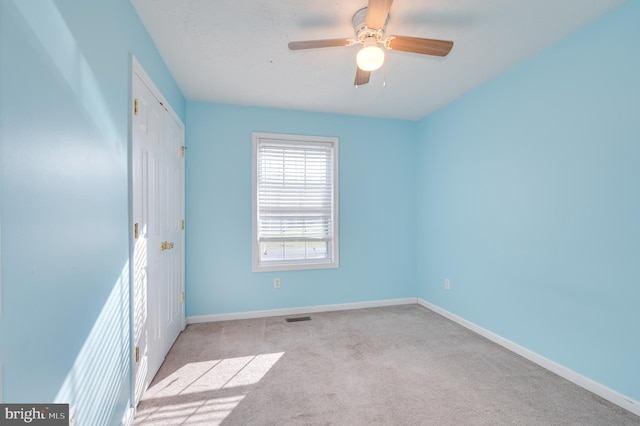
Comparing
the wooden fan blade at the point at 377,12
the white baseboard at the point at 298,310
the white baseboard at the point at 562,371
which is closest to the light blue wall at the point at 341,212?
the white baseboard at the point at 298,310

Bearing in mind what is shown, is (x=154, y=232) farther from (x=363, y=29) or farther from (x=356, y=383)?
(x=363, y=29)

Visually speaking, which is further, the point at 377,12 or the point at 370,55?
the point at 370,55

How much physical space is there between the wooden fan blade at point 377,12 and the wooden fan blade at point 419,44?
0.14 metres

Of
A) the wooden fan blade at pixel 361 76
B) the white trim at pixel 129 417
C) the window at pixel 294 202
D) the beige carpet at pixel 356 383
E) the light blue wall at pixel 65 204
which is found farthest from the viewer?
the window at pixel 294 202

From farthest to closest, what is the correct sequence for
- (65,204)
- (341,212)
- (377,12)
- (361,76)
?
(341,212) < (361,76) < (377,12) < (65,204)

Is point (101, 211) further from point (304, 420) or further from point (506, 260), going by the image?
point (506, 260)

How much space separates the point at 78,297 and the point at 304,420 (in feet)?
4.53

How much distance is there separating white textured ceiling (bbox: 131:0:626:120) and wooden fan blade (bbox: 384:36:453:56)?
0.79 feet

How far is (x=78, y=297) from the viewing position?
1122 mm

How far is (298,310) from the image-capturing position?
338 cm

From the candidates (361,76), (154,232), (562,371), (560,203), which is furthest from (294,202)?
(562,371)

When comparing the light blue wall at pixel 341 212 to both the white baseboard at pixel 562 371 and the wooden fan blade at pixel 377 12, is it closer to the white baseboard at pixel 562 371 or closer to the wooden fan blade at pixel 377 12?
Result: the white baseboard at pixel 562 371

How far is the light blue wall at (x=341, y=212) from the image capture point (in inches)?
123

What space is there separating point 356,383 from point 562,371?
5.15 ft
